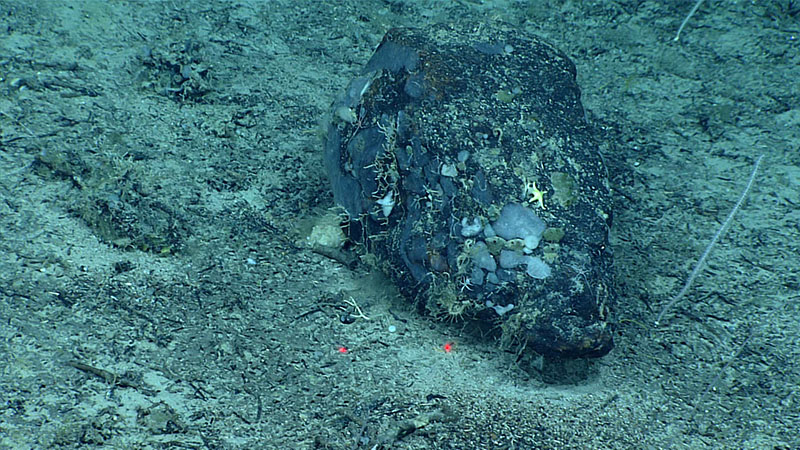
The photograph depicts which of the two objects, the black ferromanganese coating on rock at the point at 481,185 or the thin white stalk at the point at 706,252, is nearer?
the black ferromanganese coating on rock at the point at 481,185

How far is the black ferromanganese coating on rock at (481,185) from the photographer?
2.35 metres

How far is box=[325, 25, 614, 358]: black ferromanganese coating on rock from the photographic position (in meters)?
2.35

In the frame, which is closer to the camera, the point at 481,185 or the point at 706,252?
the point at 481,185

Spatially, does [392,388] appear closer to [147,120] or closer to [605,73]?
[147,120]

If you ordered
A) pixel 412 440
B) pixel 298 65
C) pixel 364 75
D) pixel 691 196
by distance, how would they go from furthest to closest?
pixel 298 65 → pixel 691 196 → pixel 364 75 → pixel 412 440

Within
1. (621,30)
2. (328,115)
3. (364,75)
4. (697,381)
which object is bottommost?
(697,381)

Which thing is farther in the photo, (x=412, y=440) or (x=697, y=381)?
(x=697, y=381)

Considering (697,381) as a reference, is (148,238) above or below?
below

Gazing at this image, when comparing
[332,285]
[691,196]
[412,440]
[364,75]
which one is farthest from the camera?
[691,196]

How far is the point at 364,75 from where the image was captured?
9.29ft

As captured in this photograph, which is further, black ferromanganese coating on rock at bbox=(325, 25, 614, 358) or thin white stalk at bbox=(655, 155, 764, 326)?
thin white stalk at bbox=(655, 155, 764, 326)

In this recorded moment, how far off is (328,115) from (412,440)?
1464mm

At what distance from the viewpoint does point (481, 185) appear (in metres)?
2.46

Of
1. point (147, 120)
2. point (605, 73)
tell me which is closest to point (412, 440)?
point (147, 120)
